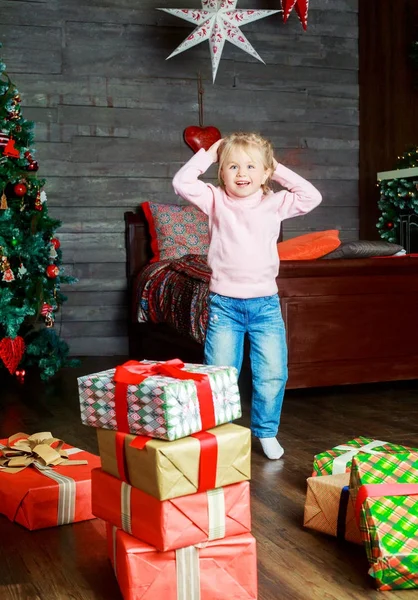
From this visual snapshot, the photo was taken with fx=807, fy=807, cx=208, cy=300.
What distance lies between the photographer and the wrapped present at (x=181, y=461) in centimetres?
153

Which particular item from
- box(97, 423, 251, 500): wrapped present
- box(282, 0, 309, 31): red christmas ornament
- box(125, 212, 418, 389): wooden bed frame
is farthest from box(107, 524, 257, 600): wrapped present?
box(282, 0, 309, 31): red christmas ornament

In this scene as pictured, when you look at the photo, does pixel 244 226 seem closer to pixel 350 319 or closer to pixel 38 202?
pixel 350 319

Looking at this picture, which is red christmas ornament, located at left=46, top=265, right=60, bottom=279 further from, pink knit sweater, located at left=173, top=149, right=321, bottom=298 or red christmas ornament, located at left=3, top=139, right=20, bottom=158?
pink knit sweater, located at left=173, top=149, right=321, bottom=298

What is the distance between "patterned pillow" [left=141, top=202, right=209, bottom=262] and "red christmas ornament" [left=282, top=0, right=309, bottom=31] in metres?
1.48

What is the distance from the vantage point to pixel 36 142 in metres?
5.30

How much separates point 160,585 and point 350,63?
517 cm

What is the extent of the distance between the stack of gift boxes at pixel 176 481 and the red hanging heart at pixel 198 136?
4.07 meters

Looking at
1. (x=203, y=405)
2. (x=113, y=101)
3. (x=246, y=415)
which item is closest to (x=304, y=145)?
(x=113, y=101)

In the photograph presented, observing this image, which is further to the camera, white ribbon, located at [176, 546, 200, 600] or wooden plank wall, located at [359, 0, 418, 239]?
wooden plank wall, located at [359, 0, 418, 239]

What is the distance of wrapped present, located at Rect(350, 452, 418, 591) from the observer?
1669 mm

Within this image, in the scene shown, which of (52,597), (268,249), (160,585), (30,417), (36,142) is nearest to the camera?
(160,585)

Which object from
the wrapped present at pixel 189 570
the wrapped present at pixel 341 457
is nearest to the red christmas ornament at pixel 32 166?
the wrapped present at pixel 341 457

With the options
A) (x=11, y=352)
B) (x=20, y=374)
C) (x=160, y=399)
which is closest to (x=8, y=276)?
(x=11, y=352)

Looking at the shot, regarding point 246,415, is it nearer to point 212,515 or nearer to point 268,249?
point 268,249
